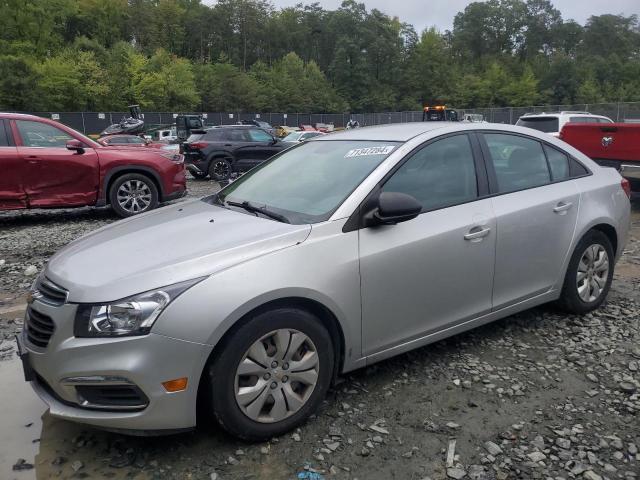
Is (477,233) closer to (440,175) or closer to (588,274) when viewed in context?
(440,175)

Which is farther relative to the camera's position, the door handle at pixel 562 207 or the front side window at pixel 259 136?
the front side window at pixel 259 136

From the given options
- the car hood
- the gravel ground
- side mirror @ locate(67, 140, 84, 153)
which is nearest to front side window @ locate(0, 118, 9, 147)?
side mirror @ locate(67, 140, 84, 153)

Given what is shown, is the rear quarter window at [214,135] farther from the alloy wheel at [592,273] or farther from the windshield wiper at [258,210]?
the alloy wheel at [592,273]

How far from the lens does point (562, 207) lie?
3912 mm

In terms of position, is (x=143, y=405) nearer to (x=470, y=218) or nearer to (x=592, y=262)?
(x=470, y=218)

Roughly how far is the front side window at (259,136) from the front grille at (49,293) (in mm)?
13172

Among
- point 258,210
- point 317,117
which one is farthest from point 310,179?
point 317,117

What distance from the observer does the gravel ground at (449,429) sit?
2.55 m

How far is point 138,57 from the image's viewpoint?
6078 centimetres

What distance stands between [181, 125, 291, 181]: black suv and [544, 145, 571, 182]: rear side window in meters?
11.5

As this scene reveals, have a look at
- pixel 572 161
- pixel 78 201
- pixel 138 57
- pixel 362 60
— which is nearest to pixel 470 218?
pixel 572 161

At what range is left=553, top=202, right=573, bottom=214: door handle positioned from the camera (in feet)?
12.7

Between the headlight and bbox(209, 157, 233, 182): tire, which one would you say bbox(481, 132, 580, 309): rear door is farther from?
bbox(209, 157, 233, 182): tire

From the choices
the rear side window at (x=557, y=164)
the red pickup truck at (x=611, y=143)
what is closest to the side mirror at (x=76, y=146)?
the rear side window at (x=557, y=164)
